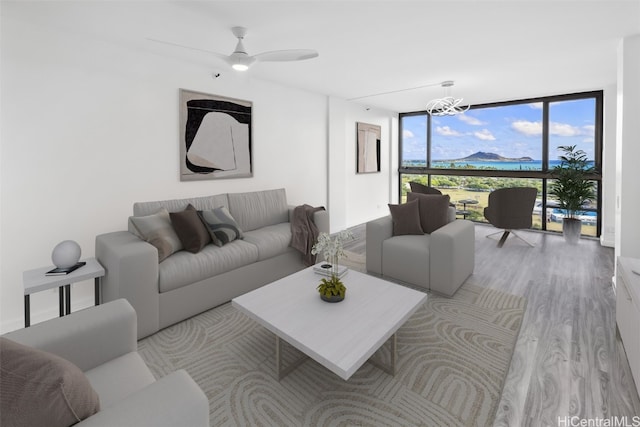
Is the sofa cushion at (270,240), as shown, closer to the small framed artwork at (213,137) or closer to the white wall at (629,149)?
the small framed artwork at (213,137)

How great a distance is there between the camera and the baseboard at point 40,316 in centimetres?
261

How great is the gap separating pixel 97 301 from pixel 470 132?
6.83 metres

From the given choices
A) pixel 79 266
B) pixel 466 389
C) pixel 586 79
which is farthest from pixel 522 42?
pixel 79 266

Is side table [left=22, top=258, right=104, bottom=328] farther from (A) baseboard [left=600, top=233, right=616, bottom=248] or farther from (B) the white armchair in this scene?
(A) baseboard [left=600, top=233, right=616, bottom=248]

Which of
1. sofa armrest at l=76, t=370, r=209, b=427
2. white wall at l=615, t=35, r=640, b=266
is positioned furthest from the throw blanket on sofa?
white wall at l=615, t=35, r=640, b=266

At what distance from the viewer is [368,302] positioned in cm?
214

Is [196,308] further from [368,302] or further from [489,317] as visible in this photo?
[489,317]

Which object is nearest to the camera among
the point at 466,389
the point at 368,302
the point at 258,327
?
the point at 466,389

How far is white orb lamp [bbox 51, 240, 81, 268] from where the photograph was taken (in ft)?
7.56

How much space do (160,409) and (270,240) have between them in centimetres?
249

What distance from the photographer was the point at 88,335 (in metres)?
1.41

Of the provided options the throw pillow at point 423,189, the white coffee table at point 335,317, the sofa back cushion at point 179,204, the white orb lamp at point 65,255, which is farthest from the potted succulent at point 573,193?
the white orb lamp at point 65,255

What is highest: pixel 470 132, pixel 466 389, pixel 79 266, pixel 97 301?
pixel 470 132

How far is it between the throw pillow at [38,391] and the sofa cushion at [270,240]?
2.33 m
